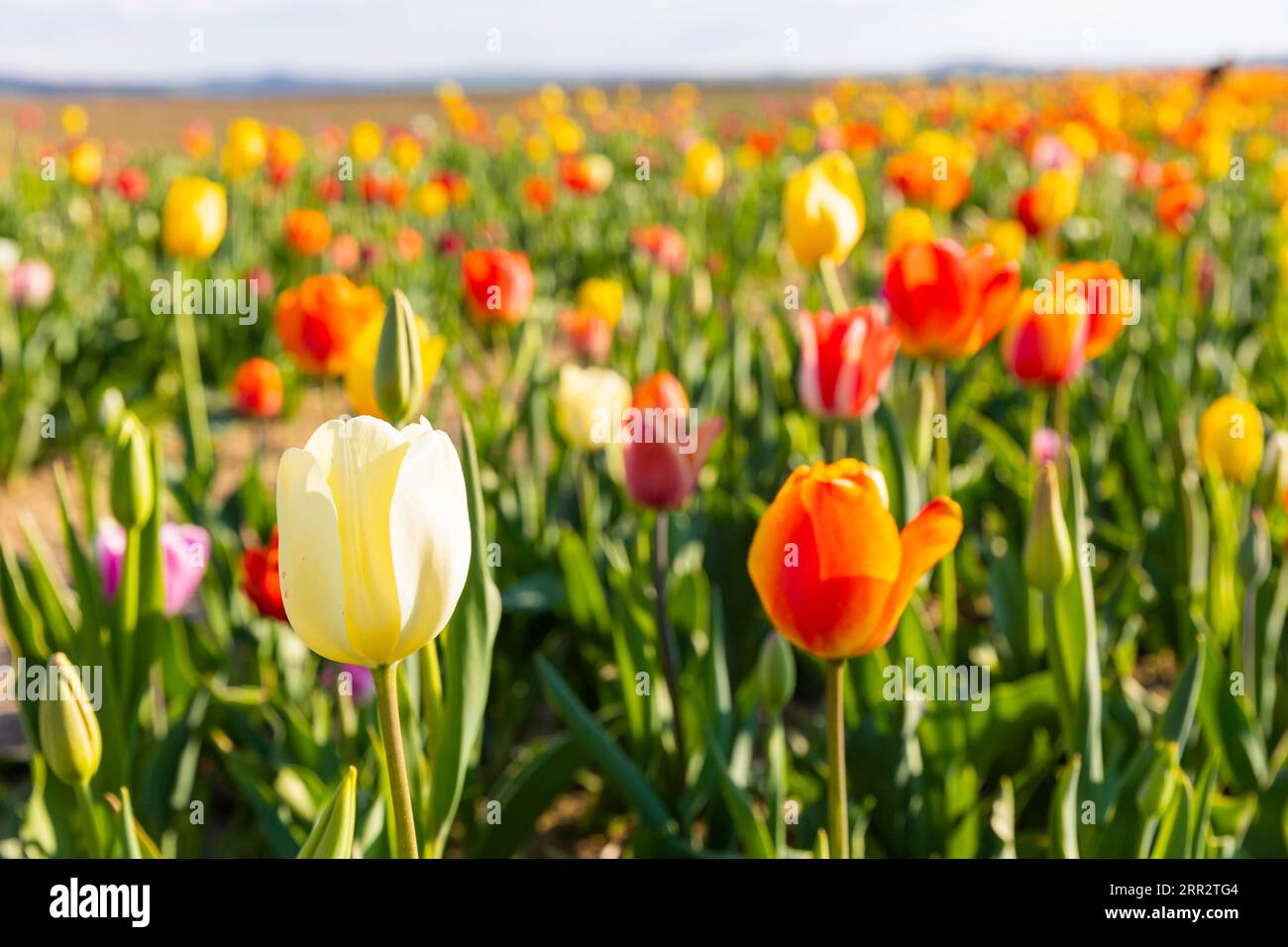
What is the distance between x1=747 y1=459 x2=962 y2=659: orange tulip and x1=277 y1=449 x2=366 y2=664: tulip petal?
37 cm

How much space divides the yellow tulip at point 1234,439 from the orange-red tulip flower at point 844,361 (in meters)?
0.51

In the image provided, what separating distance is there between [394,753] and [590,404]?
128 centimetres

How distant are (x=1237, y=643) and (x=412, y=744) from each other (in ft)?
4.09

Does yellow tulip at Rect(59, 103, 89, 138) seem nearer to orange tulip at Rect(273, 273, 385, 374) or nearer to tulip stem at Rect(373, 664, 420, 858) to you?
orange tulip at Rect(273, 273, 385, 374)

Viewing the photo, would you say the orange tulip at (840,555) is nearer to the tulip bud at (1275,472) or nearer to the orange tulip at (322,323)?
the tulip bud at (1275,472)

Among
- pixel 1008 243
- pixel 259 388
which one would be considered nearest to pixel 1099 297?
pixel 1008 243

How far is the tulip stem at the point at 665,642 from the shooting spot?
61.6 inches

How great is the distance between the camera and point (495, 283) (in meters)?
2.57

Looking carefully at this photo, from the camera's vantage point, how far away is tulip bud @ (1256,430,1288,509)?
1.68m

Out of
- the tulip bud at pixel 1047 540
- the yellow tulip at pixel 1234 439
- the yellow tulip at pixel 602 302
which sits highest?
the yellow tulip at pixel 602 302

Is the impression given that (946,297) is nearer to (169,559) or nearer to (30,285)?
(169,559)

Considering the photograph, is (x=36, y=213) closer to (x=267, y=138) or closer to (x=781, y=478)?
(x=267, y=138)

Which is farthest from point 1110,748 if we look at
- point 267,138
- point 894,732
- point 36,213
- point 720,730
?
point 36,213

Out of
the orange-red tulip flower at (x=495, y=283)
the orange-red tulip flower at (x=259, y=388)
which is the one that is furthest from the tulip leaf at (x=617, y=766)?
the orange-red tulip flower at (x=259, y=388)
